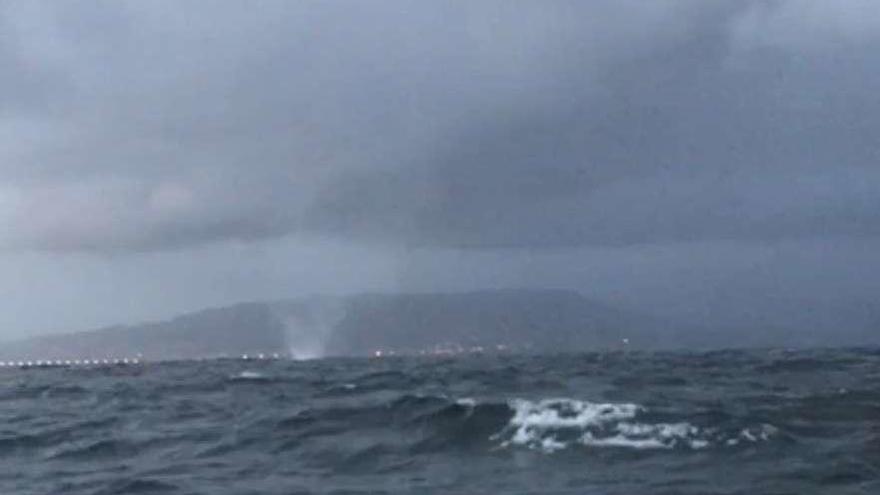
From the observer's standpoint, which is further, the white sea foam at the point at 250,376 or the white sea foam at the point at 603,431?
the white sea foam at the point at 250,376

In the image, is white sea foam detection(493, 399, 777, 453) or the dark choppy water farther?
white sea foam detection(493, 399, 777, 453)

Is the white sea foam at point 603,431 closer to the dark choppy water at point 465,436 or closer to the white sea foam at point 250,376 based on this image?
the dark choppy water at point 465,436

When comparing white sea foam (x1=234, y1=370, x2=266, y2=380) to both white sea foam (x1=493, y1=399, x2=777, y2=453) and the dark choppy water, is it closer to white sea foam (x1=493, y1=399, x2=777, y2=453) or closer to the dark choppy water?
the dark choppy water

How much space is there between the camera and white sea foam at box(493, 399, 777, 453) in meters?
27.5

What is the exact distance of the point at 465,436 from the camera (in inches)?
1172

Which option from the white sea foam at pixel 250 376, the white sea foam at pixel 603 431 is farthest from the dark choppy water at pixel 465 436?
the white sea foam at pixel 250 376

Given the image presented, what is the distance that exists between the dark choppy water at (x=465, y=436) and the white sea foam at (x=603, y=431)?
0.19 feet

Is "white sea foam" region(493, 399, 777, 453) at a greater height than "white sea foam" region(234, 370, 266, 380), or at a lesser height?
lesser

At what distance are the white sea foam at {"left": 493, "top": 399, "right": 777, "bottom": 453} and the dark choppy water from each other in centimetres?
6

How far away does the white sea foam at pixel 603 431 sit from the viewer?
2747 cm

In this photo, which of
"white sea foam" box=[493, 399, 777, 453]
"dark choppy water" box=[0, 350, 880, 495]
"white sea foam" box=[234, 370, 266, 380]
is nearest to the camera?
"dark choppy water" box=[0, 350, 880, 495]

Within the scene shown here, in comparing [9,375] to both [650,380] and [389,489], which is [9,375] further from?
[389,489]

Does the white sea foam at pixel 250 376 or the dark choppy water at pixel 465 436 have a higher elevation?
the white sea foam at pixel 250 376

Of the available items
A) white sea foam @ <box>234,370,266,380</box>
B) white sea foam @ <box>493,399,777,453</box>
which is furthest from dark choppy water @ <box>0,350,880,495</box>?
white sea foam @ <box>234,370,266,380</box>
